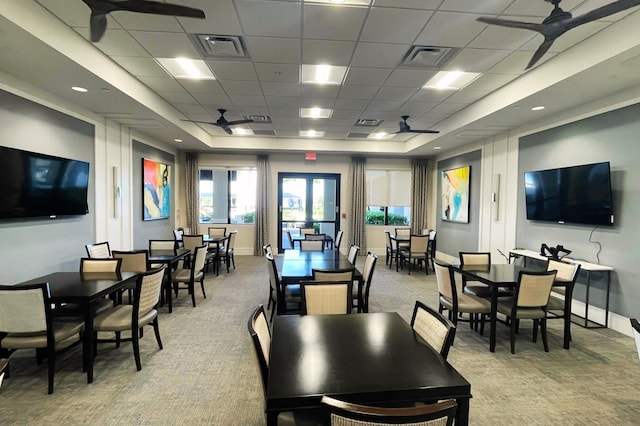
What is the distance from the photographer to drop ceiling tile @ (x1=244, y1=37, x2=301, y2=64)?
3.22 meters

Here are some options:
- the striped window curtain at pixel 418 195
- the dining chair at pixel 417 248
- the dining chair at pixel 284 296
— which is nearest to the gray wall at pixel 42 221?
the dining chair at pixel 284 296

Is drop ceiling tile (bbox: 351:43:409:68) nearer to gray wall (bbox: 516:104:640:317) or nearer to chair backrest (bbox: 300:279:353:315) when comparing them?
chair backrest (bbox: 300:279:353:315)

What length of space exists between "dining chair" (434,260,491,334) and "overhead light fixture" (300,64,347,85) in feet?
9.00

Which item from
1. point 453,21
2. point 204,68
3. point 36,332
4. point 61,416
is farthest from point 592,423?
point 204,68

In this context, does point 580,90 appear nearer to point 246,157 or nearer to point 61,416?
point 61,416

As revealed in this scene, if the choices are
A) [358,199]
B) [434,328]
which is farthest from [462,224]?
[434,328]

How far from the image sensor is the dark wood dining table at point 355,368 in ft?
4.27

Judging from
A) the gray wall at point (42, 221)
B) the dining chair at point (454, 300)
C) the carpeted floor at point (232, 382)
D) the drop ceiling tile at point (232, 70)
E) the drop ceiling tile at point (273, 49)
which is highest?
the drop ceiling tile at point (273, 49)

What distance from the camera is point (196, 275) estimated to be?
181 inches

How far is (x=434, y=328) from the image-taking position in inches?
74.1

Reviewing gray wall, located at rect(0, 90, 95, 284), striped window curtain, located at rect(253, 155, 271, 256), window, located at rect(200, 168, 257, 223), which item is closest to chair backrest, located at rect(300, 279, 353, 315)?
gray wall, located at rect(0, 90, 95, 284)

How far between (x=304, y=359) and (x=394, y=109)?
490cm

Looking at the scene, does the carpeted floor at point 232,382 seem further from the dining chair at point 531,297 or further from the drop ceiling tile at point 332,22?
the drop ceiling tile at point 332,22

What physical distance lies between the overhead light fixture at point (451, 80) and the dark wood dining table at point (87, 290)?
4468 mm
